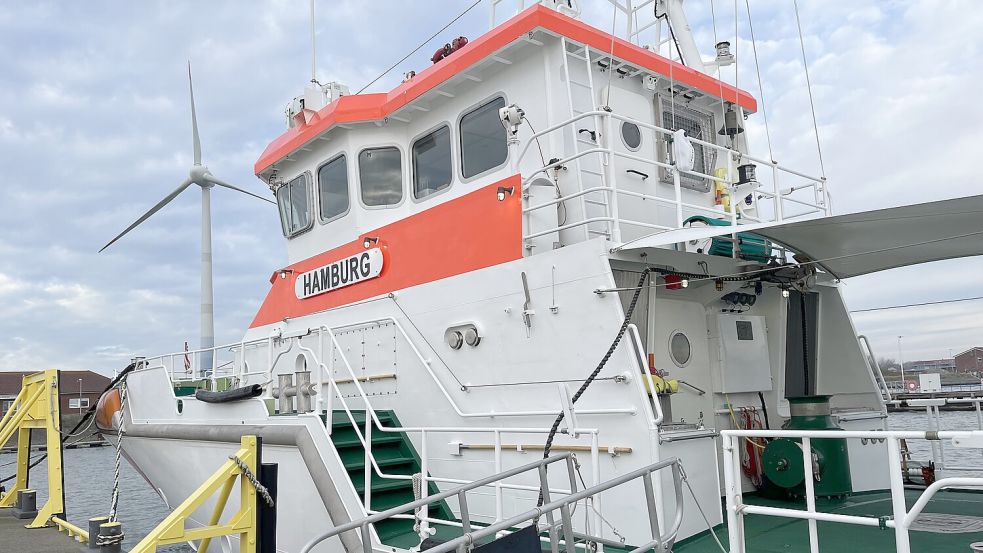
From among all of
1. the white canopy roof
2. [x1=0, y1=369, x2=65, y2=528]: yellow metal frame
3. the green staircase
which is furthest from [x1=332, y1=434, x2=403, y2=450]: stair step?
[x1=0, y1=369, x2=65, y2=528]: yellow metal frame

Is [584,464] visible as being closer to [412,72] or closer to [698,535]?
[698,535]

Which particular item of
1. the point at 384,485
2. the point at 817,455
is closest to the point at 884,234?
the point at 817,455

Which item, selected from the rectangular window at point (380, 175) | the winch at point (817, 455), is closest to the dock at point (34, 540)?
the rectangular window at point (380, 175)

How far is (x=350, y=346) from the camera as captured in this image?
25.0 ft

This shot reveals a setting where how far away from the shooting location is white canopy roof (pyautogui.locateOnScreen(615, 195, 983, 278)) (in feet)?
13.9

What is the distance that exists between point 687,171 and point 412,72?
368 centimetres

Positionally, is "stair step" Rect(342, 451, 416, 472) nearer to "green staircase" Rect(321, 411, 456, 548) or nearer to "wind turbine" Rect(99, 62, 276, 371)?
"green staircase" Rect(321, 411, 456, 548)

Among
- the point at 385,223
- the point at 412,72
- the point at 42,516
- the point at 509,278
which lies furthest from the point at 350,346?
the point at 42,516

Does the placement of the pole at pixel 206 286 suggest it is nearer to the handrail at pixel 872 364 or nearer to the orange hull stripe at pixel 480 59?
the orange hull stripe at pixel 480 59

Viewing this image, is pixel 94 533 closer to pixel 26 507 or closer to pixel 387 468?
pixel 387 468

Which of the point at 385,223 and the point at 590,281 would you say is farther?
the point at 385,223

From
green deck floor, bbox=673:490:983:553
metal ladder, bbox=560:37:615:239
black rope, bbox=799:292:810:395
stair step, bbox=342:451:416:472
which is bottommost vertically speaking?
green deck floor, bbox=673:490:983:553

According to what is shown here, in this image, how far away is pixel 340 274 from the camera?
8.00 meters

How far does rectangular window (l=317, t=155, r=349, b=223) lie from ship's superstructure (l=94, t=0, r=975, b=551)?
40 mm
